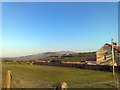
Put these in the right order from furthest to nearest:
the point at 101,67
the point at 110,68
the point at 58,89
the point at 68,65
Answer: the point at 68,65
the point at 101,67
the point at 110,68
the point at 58,89

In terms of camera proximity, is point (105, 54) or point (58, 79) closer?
point (58, 79)

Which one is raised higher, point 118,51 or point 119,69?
point 118,51

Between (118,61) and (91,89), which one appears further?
(118,61)

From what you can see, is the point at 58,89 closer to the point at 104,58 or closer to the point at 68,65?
the point at 104,58

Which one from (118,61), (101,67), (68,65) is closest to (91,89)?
(101,67)

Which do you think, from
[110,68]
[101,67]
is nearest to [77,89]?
[110,68]

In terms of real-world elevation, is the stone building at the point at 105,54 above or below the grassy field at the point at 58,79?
above

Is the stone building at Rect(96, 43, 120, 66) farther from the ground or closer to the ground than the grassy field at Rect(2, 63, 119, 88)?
farther from the ground

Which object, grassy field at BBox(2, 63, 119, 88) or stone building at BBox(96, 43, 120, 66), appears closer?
grassy field at BBox(2, 63, 119, 88)

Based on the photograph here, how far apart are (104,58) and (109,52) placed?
2230 mm

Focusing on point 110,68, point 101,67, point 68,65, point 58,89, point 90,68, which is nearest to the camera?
point 58,89

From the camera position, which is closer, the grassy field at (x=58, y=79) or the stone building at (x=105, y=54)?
the grassy field at (x=58, y=79)

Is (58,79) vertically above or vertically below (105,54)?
below

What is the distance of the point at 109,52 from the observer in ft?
168
